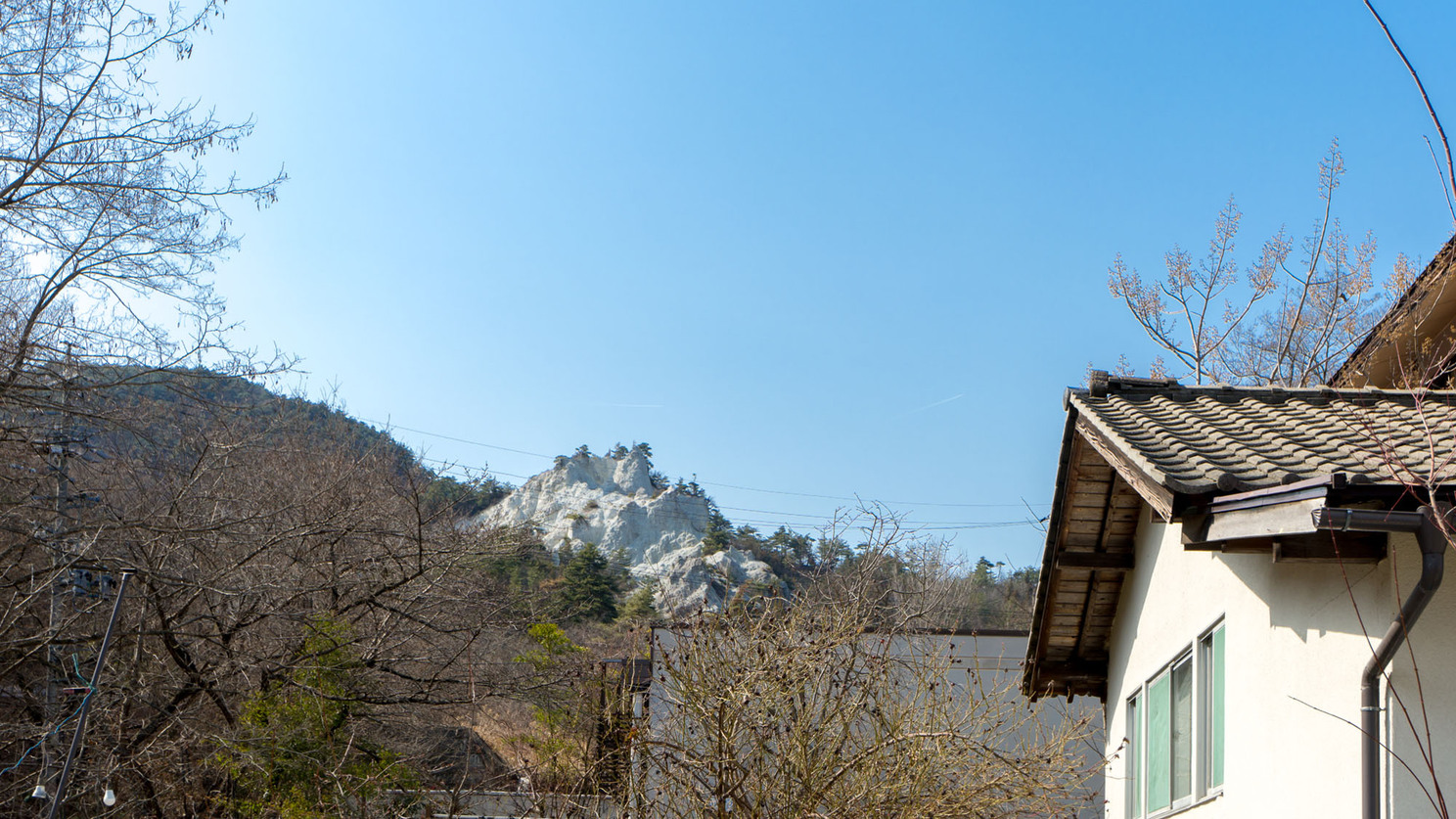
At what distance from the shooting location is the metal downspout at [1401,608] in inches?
143

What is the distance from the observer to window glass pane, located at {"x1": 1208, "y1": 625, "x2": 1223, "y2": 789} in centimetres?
559

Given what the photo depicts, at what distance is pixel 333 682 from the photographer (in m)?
11.1

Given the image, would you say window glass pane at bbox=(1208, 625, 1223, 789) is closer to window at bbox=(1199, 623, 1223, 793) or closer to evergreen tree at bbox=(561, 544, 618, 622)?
window at bbox=(1199, 623, 1223, 793)

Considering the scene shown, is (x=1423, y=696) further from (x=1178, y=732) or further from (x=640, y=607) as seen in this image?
(x=640, y=607)

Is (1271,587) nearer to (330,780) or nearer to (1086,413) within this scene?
(1086,413)

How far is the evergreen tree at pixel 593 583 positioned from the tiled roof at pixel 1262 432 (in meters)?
29.4

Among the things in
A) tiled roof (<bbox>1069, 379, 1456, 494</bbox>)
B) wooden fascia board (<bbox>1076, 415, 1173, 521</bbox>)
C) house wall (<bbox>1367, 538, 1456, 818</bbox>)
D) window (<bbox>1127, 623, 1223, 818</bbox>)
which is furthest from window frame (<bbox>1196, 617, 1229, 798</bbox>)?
house wall (<bbox>1367, 538, 1456, 818</bbox>)

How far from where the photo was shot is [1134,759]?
8.28 meters

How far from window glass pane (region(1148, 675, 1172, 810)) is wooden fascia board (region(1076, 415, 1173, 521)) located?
6.26 feet

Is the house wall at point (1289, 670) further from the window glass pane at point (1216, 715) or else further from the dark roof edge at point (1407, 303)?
the dark roof edge at point (1407, 303)

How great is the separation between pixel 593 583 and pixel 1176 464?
122ft

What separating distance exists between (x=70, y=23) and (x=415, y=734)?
11.3 m

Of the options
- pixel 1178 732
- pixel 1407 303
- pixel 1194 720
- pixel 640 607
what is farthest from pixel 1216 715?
pixel 640 607

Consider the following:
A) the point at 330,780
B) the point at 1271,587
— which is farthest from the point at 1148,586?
the point at 330,780
